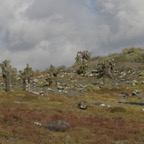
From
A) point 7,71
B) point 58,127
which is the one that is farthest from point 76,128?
point 7,71

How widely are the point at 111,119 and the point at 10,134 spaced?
59.9ft

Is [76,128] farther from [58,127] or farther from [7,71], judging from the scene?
[7,71]

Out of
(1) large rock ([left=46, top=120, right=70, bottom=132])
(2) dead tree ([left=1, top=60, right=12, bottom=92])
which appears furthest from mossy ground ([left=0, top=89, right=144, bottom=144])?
(2) dead tree ([left=1, top=60, right=12, bottom=92])

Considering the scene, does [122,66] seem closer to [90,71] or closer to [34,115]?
[90,71]

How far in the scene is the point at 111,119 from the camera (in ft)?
157

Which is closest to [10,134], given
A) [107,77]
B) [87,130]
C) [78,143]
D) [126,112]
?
[78,143]

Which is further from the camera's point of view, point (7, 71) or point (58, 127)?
point (7, 71)

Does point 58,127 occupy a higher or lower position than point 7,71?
lower

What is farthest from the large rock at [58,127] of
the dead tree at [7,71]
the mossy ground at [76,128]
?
the dead tree at [7,71]

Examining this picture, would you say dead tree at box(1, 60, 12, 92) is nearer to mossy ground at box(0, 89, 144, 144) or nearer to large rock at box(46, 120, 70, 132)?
mossy ground at box(0, 89, 144, 144)

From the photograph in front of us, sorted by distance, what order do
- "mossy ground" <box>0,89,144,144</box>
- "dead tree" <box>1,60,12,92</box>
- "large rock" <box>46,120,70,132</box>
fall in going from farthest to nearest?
"dead tree" <box>1,60,12,92</box> → "large rock" <box>46,120,70,132</box> → "mossy ground" <box>0,89,144,144</box>

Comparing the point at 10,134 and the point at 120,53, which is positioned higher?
the point at 120,53

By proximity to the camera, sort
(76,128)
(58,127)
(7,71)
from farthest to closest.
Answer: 1. (7,71)
2. (76,128)
3. (58,127)

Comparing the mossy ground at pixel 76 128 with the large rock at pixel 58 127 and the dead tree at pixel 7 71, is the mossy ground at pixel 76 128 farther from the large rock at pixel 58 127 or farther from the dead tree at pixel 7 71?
the dead tree at pixel 7 71
